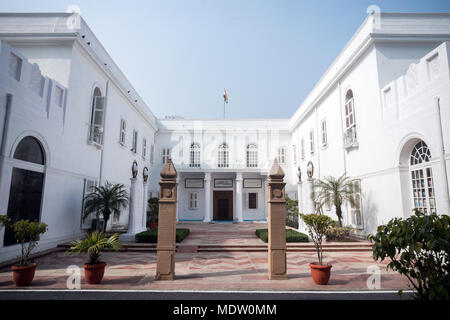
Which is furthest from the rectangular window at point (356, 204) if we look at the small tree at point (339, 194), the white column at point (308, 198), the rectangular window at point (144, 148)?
the rectangular window at point (144, 148)

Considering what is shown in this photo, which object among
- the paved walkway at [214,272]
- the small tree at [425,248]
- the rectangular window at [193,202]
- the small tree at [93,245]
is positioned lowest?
the paved walkway at [214,272]

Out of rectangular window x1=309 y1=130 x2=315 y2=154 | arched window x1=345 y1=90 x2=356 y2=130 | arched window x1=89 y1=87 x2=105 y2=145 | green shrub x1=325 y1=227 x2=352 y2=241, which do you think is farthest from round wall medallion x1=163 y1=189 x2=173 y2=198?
rectangular window x1=309 y1=130 x2=315 y2=154

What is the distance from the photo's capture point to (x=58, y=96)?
27.1 ft

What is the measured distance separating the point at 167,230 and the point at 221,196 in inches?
566

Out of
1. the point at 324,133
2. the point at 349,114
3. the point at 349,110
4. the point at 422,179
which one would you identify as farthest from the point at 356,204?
the point at 324,133

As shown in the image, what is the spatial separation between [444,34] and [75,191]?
14.1 metres

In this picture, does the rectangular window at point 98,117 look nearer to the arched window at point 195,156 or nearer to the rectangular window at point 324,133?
the arched window at point 195,156

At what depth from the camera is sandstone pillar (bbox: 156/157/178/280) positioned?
5.07 m

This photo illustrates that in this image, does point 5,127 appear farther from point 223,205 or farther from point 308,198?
point 223,205

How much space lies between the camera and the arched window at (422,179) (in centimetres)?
676

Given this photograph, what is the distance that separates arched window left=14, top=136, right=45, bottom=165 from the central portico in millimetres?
10988

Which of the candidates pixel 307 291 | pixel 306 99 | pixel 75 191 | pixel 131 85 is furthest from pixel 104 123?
pixel 306 99

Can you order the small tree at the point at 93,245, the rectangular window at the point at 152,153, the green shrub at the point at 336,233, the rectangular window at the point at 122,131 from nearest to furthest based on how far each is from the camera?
1. the small tree at the point at 93,245
2. the green shrub at the point at 336,233
3. the rectangular window at the point at 122,131
4. the rectangular window at the point at 152,153

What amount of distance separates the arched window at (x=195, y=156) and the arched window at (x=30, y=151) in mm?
11470
